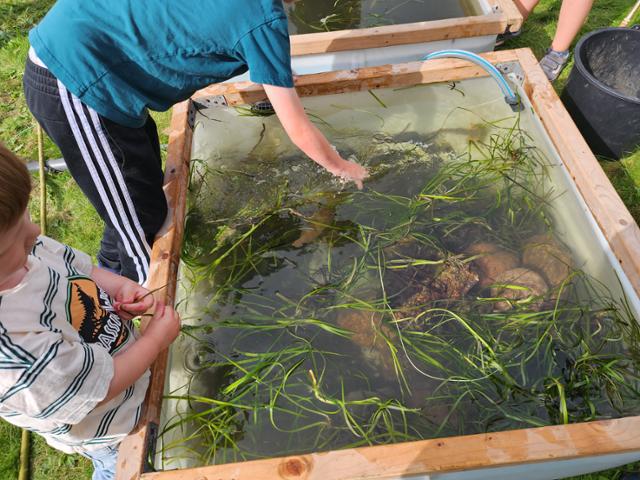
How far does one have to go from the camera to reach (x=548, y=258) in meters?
2.14

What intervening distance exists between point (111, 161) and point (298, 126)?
0.77 metres

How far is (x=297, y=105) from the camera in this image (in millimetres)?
1731

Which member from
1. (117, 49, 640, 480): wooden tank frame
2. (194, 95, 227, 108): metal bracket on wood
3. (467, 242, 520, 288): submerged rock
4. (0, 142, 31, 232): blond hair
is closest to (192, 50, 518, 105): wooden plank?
(194, 95, 227, 108): metal bracket on wood

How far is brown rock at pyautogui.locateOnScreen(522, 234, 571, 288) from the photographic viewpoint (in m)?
2.09

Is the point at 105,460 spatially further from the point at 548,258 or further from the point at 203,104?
the point at 548,258

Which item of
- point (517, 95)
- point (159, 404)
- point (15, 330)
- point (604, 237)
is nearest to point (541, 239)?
point (604, 237)

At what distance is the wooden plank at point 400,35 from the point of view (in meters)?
2.90

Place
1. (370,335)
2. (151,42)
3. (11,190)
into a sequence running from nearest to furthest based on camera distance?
1. (11,190)
2. (151,42)
3. (370,335)

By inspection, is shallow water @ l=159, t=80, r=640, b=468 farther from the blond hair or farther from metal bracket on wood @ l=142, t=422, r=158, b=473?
the blond hair

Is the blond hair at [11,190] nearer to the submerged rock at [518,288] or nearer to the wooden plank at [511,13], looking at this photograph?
the submerged rock at [518,288]

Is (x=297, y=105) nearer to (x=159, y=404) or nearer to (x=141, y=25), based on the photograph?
(x=141, y=25)

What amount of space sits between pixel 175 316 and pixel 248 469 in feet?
1.90

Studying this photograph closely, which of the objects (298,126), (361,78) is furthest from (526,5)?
(298,126)

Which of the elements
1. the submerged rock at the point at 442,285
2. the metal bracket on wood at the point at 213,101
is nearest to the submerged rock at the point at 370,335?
the submerged rock at the point at 442,285
